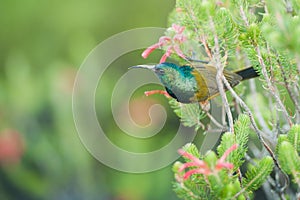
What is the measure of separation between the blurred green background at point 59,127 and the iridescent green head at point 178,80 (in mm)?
1976

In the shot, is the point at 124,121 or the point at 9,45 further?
the point at 9,45

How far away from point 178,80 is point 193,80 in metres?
0.06

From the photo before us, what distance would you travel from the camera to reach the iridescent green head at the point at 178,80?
154cm

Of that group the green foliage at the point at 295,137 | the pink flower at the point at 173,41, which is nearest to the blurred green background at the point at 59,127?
the pink flower at the point at 173,41

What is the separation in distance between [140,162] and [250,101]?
1.60m

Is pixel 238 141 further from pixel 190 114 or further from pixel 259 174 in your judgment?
pixel 190 114

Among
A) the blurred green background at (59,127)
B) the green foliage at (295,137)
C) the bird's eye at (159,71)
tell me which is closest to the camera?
the green foliage at (295,137)

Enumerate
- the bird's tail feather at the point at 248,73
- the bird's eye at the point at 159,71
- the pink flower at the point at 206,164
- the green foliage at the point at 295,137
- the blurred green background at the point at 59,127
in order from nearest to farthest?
the pink flower at the point at 206,164, the green foliage at the point at 295,137, the bird's eye at the point at 159,71, the bird's tail feather at the point at 248,73, the blurred green background at the point at 59,127

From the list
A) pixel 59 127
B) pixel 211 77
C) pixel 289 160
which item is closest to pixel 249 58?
pixel 211 77

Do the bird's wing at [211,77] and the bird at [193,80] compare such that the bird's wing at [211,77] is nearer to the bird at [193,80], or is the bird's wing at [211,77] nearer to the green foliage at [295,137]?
the bird at [193,80]

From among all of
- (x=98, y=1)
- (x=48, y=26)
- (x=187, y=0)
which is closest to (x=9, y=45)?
(x=48, y=26)

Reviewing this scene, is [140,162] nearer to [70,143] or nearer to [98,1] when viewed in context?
[70,143]

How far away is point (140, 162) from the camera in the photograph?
341 cm

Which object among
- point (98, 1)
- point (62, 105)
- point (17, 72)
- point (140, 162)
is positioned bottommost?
point (140, 162)
